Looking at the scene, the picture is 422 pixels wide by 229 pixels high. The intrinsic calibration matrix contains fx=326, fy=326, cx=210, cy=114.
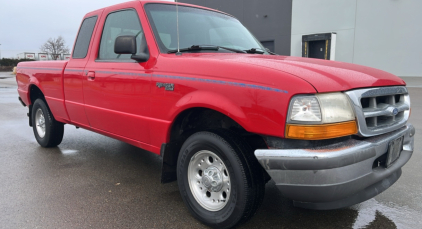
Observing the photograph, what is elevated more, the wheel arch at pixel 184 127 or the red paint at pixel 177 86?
the red paint at pixel 177 86

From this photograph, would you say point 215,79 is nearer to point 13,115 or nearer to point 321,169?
point 321,169

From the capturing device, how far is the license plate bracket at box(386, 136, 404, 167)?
2344 millimetres

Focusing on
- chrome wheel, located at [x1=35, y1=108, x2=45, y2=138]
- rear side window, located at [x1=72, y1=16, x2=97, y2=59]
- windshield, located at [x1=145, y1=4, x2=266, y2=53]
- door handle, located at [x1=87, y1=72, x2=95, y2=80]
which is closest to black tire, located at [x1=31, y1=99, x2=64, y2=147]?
chrome wheel, located at [x1=35, y1=108, x2=45, y2=138]

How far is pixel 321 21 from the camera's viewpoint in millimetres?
18078

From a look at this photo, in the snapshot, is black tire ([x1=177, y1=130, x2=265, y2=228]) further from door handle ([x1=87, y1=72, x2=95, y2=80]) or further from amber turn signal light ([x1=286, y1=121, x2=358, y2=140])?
door handle ([x1=87, y1=72, x2=95, y2=80])

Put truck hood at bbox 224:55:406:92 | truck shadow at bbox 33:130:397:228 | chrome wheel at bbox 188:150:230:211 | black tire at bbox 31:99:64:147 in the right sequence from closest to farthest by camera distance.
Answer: truck hood at bbox 224:55:406:92 < chrome wheel at bbox 188:150:230:211 < truck shadow at bbox 33:130:397:228 < black tire at bbox 31:99:64:147

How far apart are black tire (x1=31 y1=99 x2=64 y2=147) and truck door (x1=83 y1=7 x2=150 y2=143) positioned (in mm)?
1405

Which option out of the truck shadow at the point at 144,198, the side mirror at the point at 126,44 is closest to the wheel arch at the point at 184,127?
the truck shadow at the point at 144,198

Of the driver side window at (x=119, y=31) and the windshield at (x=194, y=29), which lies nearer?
the windshield at (x=194, y=29)

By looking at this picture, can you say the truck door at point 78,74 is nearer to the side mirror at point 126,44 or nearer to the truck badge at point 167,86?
the side mirror at point 126,44

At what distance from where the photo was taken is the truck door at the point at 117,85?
3.12 metres

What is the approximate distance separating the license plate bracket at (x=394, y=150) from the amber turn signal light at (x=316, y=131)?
0.51 m

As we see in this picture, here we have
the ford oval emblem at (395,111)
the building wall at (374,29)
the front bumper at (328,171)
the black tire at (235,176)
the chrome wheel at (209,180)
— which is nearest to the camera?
the front bumper at (328,171)

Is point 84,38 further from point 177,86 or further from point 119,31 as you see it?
point 177,86
